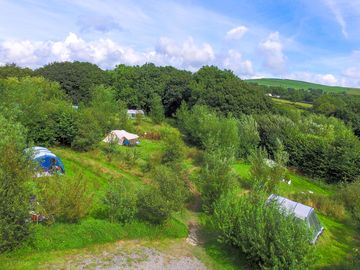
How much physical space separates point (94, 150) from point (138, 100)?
3734cm

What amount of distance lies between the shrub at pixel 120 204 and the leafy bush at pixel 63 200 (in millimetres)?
1207

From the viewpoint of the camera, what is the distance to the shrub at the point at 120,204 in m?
17.6

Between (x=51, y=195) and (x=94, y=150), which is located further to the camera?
(x=94, y=150)

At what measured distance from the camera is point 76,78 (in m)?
67.8

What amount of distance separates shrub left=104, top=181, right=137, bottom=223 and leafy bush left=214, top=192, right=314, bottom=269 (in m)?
4.98

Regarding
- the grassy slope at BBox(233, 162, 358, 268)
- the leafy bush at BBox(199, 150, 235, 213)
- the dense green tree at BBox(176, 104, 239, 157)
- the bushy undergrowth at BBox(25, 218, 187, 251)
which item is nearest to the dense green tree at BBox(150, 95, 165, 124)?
the dense green tree at BBox(176, 104, 239, 157)

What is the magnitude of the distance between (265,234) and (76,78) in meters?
62.0

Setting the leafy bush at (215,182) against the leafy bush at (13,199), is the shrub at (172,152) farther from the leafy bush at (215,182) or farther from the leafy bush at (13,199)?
the leafy bush at (13,199)

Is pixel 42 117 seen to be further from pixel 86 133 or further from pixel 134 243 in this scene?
pixel 134 243

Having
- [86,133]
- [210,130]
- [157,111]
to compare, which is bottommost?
[86,133]

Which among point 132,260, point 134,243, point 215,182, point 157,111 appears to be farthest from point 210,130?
point 132,260

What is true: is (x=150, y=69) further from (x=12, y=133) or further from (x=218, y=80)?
(x=12, y=133)

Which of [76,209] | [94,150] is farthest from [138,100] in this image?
[76,209]

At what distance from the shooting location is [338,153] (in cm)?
3534
